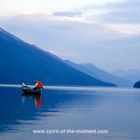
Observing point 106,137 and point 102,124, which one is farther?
point 102,124

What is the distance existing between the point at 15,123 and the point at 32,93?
79.9 metres

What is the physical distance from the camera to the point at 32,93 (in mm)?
126500

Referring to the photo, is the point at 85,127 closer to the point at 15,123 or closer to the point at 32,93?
the point at 15,123

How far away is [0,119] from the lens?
51.2 m

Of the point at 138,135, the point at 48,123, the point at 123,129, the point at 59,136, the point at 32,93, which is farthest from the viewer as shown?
the point at 32,93

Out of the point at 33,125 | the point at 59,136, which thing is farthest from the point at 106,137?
the point at 33,125

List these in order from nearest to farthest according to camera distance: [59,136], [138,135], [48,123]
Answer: [59,136]
[138,135]
[48,123]

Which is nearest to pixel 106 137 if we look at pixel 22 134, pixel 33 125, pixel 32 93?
pixel 22 134

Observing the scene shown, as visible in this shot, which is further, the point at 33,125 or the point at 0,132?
the point at 33,125

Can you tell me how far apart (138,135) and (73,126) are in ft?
25.6

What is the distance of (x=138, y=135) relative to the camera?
1601 inches

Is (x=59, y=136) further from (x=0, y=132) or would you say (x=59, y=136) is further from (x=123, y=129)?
(x=123, y=129)

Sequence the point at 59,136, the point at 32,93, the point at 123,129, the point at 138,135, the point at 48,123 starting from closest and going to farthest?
1. the point at 59,136
2. the point at 138,135
3. the point at 123,129
4. the point at 48,123
5. the point at 32,93

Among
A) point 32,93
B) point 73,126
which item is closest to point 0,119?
point 73,126
